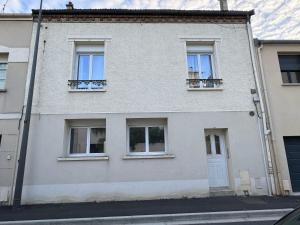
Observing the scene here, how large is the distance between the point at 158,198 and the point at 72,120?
12.9 ft

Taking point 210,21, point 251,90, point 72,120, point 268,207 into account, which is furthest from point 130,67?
point 268,207

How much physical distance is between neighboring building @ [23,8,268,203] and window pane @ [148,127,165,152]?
1.4 inches

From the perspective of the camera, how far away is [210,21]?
28.8 feet

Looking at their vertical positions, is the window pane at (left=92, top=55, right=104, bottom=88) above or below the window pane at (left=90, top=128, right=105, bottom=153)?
above

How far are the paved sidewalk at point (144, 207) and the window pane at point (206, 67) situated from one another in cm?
439

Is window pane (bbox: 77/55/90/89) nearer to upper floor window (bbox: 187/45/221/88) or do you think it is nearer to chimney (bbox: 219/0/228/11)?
upper floor window (bbox: 187/45/221/88)

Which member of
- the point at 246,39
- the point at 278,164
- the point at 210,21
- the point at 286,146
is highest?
the point at 210,21

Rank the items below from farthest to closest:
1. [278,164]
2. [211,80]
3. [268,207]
→ [211,80] → [278,164] → [268,207]

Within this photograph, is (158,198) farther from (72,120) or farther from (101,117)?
(72,120)

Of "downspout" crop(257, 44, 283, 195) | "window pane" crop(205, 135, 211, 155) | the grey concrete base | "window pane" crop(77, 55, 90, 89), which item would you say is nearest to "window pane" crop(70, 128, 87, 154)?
"window pane" crop(77, 55, 90, 89)

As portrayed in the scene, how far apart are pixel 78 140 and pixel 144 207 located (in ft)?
11.1

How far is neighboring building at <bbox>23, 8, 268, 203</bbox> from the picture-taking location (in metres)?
7.21

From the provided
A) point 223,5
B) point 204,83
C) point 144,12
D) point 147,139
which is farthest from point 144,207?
point 223,5

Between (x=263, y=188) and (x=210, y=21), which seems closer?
(x=263, y=188)
